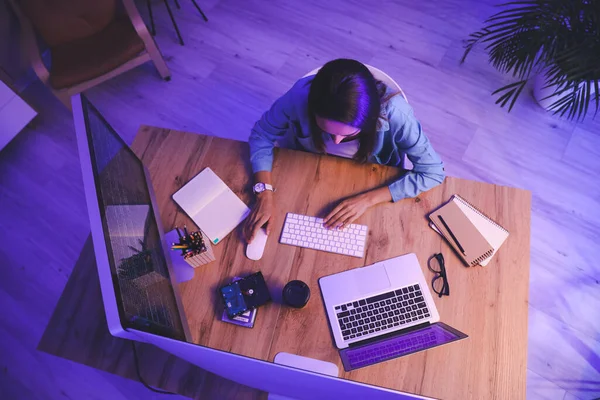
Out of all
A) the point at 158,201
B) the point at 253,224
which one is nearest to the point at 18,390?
the point at 158,201

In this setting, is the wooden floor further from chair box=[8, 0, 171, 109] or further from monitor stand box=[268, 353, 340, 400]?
monitor stand box=[268, 353, 340, 400]

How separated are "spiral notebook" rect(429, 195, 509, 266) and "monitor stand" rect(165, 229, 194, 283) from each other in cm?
88

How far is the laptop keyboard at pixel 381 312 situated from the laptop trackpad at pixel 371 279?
30 mm

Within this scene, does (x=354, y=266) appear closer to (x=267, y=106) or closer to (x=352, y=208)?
(x=352, y=208)

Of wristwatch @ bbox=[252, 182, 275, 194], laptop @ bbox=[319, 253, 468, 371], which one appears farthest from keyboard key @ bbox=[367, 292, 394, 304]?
wristwatch @ bbox=[252, 182, 275, 194]

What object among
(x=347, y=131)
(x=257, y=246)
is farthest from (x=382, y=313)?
(x=347, y=131)

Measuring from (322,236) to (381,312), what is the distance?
328mm

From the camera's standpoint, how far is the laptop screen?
1243mm

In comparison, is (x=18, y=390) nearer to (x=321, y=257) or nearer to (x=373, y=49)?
(x=321, y=257)

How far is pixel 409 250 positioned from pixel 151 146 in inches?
42.7

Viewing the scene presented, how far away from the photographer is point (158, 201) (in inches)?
59.2

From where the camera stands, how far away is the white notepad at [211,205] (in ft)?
4.76

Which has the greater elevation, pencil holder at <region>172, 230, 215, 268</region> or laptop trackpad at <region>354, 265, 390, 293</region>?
laptop trackpad at <region>354, 265, 390, 293</region>

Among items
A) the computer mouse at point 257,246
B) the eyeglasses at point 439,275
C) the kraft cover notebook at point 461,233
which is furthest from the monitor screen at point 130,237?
the kraft cover notebook at point 461,233
